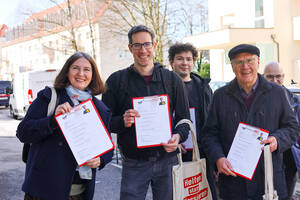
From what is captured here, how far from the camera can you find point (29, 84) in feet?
53.7

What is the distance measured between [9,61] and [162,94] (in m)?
66.6

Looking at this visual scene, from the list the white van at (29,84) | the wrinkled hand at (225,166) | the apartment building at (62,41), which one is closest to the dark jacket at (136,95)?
the wrinkled hand at (225,166)

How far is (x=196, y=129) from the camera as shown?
353 centimetres

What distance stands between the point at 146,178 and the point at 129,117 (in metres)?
0.58

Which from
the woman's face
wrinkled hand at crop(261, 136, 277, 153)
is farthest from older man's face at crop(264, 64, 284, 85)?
the woman's face

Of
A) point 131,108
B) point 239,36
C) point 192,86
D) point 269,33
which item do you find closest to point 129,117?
point 131,108

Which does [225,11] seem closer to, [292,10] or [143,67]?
[292,10]

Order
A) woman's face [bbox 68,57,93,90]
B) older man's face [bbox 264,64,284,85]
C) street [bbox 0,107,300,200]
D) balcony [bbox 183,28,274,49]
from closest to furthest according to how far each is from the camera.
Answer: woman's face [bbox 68,57,93,90], older man's face [bbox 264,64,284,85], street [bbox 0,107,300,200], balcony [bbox 183,28,274,49]

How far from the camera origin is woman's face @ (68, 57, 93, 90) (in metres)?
2.84

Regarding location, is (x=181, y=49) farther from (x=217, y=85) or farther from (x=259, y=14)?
(x=259, y=14)

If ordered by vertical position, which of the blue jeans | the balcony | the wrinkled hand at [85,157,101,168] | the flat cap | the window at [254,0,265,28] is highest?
the window at [254,0,265,28]

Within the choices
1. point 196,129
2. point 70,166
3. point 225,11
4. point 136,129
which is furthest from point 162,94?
point 225,11

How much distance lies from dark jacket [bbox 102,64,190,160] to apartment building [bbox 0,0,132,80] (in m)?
22.4

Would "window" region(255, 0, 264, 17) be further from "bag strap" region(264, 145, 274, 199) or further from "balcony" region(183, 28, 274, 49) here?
"bag strap" region(264, 145, 274, 199)
